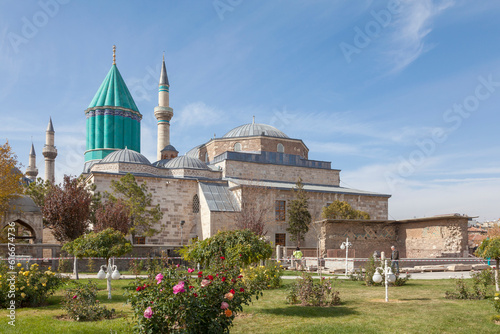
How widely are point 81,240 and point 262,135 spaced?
999 inches

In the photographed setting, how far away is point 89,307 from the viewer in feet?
24.7

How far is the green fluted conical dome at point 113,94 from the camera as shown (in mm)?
40281

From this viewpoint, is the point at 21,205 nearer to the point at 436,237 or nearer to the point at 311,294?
the point at 311,294

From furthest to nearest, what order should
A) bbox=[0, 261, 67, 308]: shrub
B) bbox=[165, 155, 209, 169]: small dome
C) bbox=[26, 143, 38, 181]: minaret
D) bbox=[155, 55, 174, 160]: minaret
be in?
1. bbox=[26, 143, 38, 181]: minaret
2. bbox=[155, 55, 174, 160]: minaret
3. bbox=[165, 155, 209, 169]: small dome
4. bbox=[0, 261, 67, 308]: shrub

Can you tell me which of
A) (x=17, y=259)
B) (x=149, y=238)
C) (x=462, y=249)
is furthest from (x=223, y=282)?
(x=149, y=238)

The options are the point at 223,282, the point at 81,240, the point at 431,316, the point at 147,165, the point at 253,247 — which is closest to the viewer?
the point at 223,282

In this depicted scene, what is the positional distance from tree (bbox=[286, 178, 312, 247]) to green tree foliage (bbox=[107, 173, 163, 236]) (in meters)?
8.81

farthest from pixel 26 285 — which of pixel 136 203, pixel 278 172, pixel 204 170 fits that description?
pixel 278 172

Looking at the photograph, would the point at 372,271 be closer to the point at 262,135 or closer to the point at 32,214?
the point at 32,214

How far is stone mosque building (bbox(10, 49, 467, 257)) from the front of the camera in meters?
21.5

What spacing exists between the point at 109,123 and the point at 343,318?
3611 centimetres

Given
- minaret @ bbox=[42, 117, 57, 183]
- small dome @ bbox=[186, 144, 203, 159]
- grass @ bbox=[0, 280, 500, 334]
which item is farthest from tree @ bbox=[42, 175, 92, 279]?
minaret @ bbox=[42, 117, 57, 183]

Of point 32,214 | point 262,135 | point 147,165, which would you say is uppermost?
point 262,135

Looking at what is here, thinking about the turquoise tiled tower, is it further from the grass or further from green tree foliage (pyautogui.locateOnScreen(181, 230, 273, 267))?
green tree foliage (pyautogui.locateOnScreen(181, 230, 273, 267))
